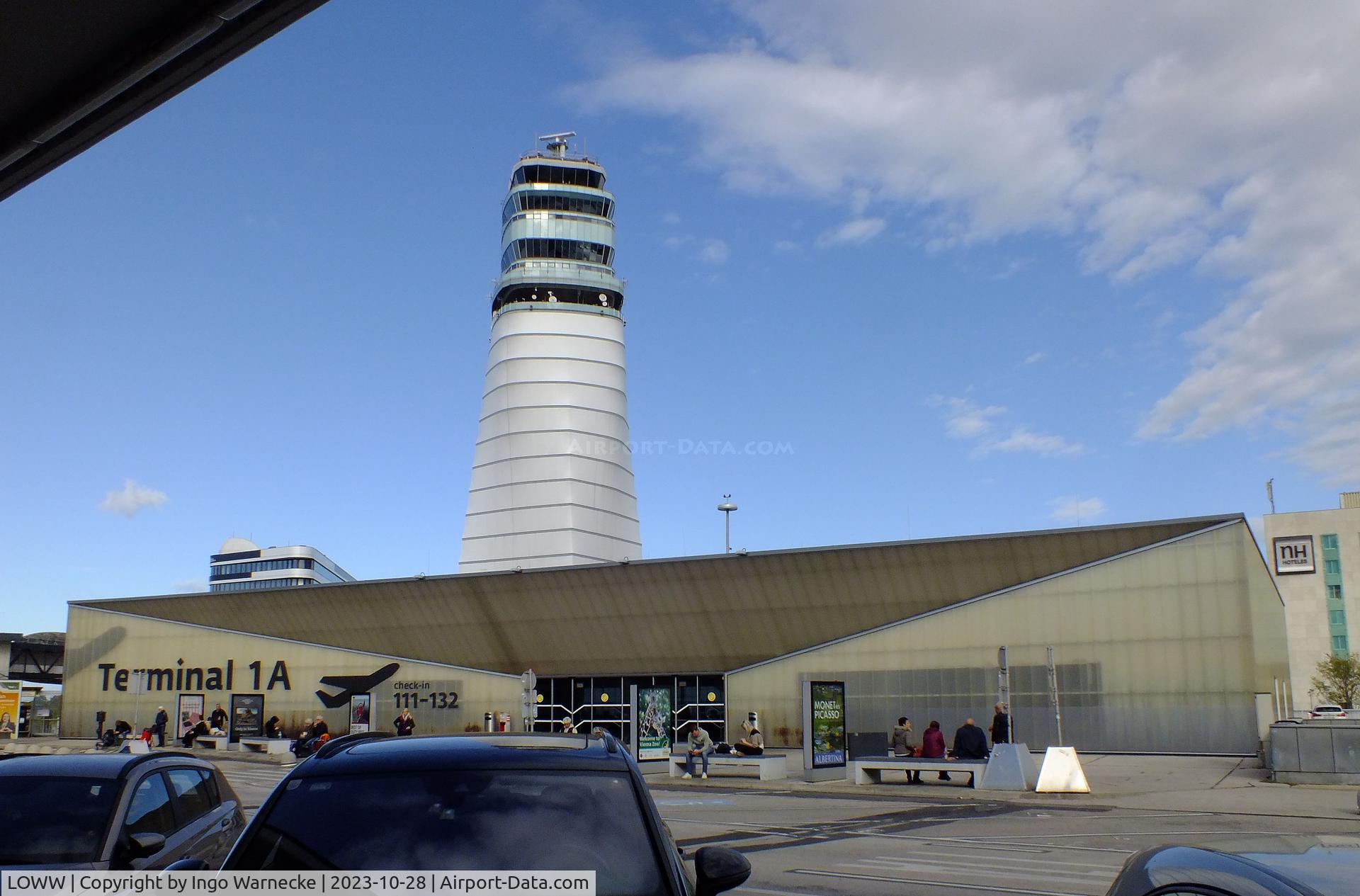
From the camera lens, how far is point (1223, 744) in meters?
34.2

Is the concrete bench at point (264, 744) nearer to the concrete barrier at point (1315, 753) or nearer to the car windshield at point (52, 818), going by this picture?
the concrete barrier at point (1315, 753)

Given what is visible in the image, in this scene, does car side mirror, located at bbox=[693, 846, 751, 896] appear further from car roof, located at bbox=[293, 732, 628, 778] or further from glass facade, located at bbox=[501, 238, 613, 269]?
glass facade, located at bbox=[501, 238, 613, 269]

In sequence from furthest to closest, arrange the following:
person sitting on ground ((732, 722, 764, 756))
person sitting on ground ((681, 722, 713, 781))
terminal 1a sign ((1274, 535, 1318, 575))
Result: terminal 1a sign ((1274, 535, 1318, 575)) < person sitting on ground ((732, 722, 764, 756)) < person sitting on ground ((681, 722, 713, 781))

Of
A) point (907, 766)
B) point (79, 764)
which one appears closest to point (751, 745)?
point (907, 766)

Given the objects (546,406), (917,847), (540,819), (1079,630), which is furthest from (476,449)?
(540,819)

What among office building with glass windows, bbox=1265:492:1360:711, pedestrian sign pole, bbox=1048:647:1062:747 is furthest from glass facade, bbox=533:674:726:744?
office building with glass windows, bbox=1265:492:1360:711

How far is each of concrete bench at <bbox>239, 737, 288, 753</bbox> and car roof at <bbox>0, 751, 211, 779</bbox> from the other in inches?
1439

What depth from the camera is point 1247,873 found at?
4.46m

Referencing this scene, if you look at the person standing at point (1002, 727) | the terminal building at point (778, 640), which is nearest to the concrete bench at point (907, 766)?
the person standing at point (1002, 727)

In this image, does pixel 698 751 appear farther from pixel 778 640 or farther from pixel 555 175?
pixel 555 175

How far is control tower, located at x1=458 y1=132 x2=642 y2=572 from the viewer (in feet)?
268

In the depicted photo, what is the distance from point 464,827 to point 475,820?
0.16ft

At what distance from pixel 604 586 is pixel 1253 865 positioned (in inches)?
1651

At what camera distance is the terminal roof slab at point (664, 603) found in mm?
38344
